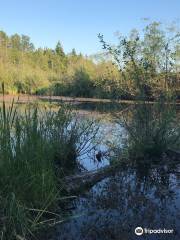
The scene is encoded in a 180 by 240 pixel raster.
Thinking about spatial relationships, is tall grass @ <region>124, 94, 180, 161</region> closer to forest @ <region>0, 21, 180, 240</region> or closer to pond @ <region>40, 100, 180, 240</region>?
forest @ <region>0, 21, 180, 240</region>

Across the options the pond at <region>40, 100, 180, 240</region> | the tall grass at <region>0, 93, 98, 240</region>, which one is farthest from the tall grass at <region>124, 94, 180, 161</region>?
the tall grass at <region>0, 93, 98, 240</region>

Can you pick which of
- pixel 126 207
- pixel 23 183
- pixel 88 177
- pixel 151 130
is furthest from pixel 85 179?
pixel 151 130

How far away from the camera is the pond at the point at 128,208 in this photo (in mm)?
3449

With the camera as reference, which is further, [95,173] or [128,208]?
[95,173]

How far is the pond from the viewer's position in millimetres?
3449

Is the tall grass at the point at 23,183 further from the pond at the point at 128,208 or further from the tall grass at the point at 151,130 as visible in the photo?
the tall grass at the point at 151,130

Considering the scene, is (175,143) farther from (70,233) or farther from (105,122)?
(105,122)

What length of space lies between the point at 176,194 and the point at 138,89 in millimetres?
2793

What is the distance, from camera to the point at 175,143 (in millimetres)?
6535

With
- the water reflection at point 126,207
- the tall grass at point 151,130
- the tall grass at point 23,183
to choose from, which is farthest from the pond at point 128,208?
the tall grass at point 151,130

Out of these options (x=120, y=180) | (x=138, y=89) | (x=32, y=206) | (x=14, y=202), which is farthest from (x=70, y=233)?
(x=138, y=89)

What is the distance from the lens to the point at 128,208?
4145 millimetres

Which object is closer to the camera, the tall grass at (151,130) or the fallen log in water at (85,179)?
the fallen log in water at (85,179)

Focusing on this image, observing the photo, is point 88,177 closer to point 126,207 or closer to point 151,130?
point 126,207
